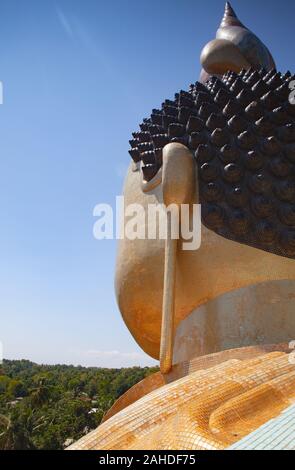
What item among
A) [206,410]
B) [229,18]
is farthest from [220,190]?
[229,18]

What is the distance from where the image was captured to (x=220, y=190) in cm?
570

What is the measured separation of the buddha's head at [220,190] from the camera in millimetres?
5516

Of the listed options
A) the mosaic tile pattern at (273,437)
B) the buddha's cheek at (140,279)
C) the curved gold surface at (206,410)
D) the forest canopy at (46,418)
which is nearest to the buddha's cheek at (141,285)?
the buddha's cheek at (140,279)

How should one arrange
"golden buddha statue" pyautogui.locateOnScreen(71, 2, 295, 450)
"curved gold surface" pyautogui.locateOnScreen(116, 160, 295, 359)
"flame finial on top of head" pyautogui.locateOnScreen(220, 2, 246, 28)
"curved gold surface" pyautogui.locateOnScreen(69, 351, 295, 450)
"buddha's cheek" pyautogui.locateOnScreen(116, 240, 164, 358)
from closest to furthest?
"curved gold surface" pyautogui.locateOnScreen(69, 351, 295, 450), "golden buddha statue" pyautogui.locateOnScreen(71, 2, 295, 450), "curved gold surface" pyautogui.locateOnScreen(116, 160, 295, 359), "buddha's cheek" pyautogui.locateOnScreen(116, 240, 164, 358), "flame finial on top of head" pyautogui.locateOnScreen(220, 2, 246, 28)

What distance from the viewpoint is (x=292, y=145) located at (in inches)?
225

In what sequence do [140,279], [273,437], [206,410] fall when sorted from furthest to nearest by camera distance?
[140,279], [206,410], [273,437]

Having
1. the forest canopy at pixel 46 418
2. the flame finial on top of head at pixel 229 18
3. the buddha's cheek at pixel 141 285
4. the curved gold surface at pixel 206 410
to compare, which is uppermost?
the flame finial on top of head at pixel 229 18

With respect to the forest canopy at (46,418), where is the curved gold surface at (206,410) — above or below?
above

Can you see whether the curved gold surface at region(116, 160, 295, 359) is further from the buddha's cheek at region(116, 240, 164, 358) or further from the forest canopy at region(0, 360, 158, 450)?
the forest canopy at region(0, 360, 158, 450)

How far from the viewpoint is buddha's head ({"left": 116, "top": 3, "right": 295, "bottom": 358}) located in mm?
5516

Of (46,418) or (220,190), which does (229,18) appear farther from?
(46,418)

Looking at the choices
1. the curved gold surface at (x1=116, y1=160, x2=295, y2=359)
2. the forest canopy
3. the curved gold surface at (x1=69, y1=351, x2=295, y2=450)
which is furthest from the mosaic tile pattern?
the forest canopy

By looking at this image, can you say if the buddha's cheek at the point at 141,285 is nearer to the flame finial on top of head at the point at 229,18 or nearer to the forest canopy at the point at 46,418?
the flame finial on top of head at the point at 229,18
